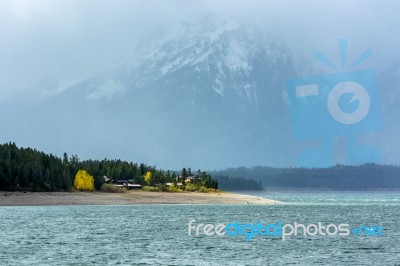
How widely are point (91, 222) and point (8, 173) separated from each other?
69317 millimetres

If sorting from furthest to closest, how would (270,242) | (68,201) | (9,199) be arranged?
1. (68,201)
2. (9,199)
3. (270,242)

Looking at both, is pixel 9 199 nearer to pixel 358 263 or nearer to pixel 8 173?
pixel 8 173

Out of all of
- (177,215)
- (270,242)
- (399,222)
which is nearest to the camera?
(270,242)

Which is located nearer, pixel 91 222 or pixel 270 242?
pixel 270 242

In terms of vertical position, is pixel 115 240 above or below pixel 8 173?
below

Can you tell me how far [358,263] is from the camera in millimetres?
76188

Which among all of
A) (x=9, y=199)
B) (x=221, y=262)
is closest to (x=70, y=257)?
(x=221, y=262)

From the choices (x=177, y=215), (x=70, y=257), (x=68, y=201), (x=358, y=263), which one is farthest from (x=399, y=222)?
(x=68, y=201)

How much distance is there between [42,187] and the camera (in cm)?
19912

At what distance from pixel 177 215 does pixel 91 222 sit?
27.3 m

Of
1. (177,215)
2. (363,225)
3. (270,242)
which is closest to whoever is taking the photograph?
(270,242)

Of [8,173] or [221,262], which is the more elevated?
[8,173]

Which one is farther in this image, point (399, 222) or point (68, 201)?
point (68, 201)

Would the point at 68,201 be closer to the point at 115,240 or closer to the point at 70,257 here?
the point at 115,240
